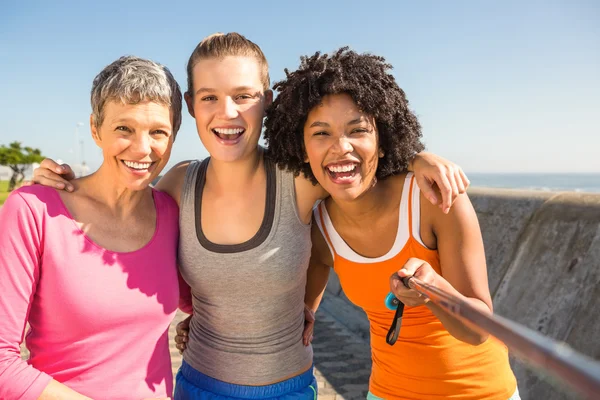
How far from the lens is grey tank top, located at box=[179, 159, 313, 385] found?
89.0 inches

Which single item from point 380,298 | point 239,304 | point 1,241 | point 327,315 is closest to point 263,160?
point 239,304

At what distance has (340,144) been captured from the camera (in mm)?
2152

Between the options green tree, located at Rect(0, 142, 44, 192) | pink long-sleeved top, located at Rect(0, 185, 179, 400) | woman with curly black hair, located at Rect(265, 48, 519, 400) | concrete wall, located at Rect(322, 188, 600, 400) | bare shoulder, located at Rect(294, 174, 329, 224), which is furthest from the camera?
green tree, located at Rect(0, 142, 44, 192)

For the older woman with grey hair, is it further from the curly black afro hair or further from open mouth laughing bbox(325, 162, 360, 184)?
open mouth laughing bbox(325, 162, 360, 184)

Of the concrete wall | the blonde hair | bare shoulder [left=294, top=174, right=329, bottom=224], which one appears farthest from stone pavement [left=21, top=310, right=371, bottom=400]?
the blonde hair

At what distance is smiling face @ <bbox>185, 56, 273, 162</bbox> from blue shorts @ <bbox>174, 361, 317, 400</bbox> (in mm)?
984

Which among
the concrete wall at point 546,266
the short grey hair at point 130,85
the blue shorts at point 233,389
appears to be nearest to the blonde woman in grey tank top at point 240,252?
the blue shorts at point 233,389

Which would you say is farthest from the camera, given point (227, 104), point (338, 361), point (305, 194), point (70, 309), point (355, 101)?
point (338, 361)

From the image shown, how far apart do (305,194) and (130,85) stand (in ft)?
2.92

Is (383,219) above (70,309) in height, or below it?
above

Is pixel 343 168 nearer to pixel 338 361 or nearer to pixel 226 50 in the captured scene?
pixel 226 50

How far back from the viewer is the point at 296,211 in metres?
2.38

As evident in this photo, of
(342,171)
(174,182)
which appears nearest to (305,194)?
(342,171)

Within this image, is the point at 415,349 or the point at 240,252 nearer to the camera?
the point at 415,349
